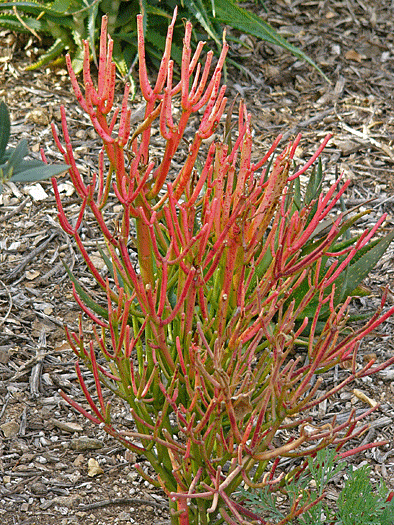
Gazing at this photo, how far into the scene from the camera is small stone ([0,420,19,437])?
2.27 m

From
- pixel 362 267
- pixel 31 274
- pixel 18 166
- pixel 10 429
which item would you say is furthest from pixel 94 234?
pixel 18 166

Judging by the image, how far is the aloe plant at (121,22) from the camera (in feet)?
12.4

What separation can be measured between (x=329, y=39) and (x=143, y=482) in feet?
11.3

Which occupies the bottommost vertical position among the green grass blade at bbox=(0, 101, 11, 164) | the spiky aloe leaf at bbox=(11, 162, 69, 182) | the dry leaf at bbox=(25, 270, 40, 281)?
the dry leaf at bbox=(25, 270, 40, 281)

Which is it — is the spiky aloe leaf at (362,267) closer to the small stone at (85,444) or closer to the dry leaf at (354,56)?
the small stone at (85,444)

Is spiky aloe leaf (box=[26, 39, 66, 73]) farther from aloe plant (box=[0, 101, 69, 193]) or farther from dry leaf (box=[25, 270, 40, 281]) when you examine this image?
aloe plant (box=[0, 101, 69, 193])

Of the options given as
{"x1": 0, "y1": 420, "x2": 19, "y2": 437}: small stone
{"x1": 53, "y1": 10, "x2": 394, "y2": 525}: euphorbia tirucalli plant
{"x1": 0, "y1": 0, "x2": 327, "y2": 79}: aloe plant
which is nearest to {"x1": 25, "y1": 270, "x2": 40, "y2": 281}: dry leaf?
{"x1": 0, "y1": 420, "x2": 19, "y2": 437}: small stone

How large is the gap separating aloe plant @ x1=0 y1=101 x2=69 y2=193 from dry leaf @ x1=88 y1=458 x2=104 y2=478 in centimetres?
114

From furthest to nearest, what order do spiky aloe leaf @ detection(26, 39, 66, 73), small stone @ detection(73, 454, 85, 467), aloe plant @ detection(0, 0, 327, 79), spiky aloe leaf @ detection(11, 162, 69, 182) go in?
spiky aloe leaf @ detection(26, 39, 66, 73), aloe plant @ detection(0, 0, 327, 79), small stone @ detection(73, 454, 85, 467), spiky aloe leaf @ detection(11, 162, 69, 182)

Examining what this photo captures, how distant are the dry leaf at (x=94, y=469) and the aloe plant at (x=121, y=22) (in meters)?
2.48

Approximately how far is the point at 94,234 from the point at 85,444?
1.16m

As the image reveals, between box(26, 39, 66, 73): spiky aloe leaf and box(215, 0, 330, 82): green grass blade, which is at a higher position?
box(215, 0, 330, 82): green grass blade

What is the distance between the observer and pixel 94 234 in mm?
3137

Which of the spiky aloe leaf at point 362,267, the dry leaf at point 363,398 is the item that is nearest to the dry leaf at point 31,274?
the spiky aloe leaf at point 362,267
